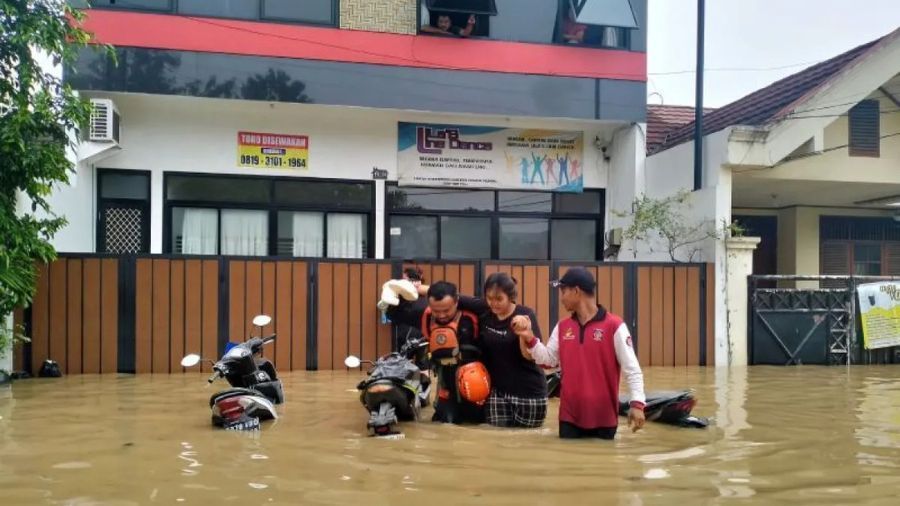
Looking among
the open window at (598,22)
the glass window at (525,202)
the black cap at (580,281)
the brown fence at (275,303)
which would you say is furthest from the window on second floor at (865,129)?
the black cap at (580,281)

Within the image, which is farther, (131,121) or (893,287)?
(131,121)

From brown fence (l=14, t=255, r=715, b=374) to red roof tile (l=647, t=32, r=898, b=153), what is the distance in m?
3.57

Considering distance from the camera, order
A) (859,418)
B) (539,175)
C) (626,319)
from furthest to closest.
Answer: (539,175)
(626,319)
(859,418)

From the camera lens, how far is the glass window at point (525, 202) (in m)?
14.9

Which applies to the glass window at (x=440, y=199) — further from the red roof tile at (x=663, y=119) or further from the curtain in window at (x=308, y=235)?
the red roof tile at (x=663, y=119)

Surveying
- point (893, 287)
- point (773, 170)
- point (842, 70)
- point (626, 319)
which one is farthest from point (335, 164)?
point (893, 287)

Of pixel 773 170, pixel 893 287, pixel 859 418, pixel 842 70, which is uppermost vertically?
pixel 842 70

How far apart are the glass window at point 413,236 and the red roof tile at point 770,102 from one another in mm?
4611

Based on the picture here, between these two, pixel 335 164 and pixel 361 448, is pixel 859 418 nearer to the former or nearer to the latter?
pixel 361 448

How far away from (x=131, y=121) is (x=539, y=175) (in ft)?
24.3

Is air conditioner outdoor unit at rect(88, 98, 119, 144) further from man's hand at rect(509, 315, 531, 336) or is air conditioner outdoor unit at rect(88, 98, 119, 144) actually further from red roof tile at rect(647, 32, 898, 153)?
red roof tile at rect(647, 32, 898, 153)

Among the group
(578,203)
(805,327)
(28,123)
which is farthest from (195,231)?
(805,327)

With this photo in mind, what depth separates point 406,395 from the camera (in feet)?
20.0

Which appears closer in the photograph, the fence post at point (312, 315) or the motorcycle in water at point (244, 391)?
the motorcycle in water at point (244, 391)
